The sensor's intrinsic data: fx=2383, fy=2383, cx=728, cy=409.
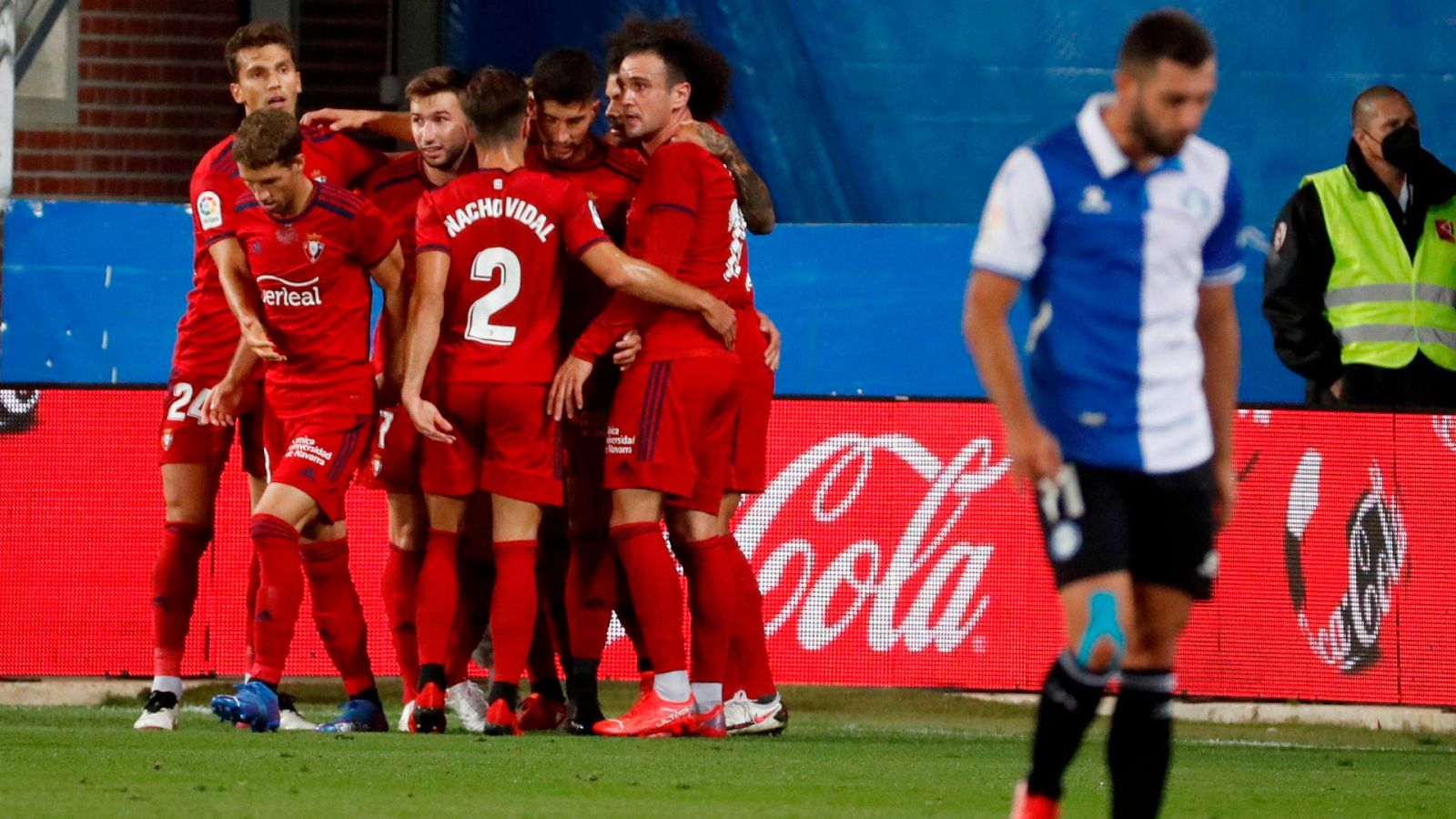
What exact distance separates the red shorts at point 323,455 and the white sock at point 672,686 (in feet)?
3.63

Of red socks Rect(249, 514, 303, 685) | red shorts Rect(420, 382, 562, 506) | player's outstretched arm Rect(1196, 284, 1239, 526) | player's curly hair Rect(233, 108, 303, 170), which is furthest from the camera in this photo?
red shorts Rect(420, 382, 562, 506)

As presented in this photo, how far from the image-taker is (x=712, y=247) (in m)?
7.38

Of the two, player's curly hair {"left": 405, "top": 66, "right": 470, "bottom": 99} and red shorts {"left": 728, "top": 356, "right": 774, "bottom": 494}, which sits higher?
player's curly hair {"left": 405, "top": 66, "right": 470, "bottom": 99}

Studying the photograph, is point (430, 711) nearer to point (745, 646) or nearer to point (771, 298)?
point (745, 646)

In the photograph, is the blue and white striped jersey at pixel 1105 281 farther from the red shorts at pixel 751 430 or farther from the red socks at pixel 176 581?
the red socks at pixel 176 581

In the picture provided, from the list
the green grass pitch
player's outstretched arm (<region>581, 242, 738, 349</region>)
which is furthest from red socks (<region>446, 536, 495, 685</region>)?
player's outstretched arm (<region>581, 242, 738, 349</region>)

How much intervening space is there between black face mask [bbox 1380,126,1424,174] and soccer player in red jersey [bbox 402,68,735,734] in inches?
136

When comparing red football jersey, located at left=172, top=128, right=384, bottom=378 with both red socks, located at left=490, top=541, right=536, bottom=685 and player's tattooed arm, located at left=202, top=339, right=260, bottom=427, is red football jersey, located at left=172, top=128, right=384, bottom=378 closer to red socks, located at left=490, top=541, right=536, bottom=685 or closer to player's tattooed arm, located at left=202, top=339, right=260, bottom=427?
player's tattooed arm, located at left=202, top=339, right=260, bottom=427

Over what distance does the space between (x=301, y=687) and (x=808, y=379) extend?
2.55m

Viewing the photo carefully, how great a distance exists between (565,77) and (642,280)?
0.76 metres

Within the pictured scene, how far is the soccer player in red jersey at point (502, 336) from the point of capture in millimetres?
7211

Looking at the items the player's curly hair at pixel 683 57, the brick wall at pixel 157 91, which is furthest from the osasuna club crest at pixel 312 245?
the brick wall at pixel 157 91

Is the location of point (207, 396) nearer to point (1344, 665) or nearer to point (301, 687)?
point (301, 687)

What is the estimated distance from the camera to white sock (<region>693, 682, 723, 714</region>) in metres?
7.39
